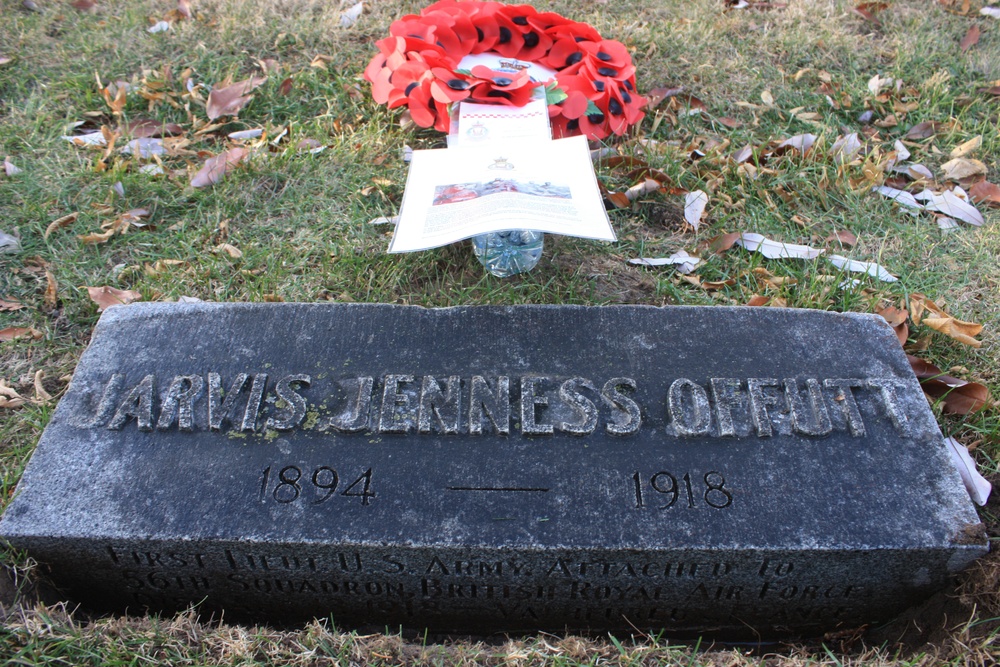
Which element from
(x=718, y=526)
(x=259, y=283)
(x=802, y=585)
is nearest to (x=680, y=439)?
(x=718, y=526)

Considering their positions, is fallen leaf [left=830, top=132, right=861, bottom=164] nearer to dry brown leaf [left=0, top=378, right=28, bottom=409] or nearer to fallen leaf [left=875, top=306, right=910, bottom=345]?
A: fallen leaf [left=875, top=306, right=910, bottom=345]

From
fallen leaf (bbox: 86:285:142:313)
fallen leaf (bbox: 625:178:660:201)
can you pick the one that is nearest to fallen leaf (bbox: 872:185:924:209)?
fallen leaf (bbox: 625:178:660:201)

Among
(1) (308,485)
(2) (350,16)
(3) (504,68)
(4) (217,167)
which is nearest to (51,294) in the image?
(4) (217,167)

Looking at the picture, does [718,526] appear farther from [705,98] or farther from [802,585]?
[705,98]

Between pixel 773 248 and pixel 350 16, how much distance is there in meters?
2.35

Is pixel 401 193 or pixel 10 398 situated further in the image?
pixel 401 193

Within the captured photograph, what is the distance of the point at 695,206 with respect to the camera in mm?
2855

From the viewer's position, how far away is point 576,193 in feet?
7.82

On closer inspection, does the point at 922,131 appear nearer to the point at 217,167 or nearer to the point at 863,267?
the point at 863,267

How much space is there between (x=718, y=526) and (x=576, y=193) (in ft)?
3.79

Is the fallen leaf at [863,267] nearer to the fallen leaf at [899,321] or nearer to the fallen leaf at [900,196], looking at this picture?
the fallen leaf at [899,321]

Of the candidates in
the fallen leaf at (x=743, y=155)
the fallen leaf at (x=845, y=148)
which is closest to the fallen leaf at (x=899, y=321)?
the fallen leaf at (x=845, y=148)

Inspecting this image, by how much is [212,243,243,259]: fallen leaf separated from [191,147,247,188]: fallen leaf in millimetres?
383

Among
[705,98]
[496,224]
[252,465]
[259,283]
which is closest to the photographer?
[252,465]
